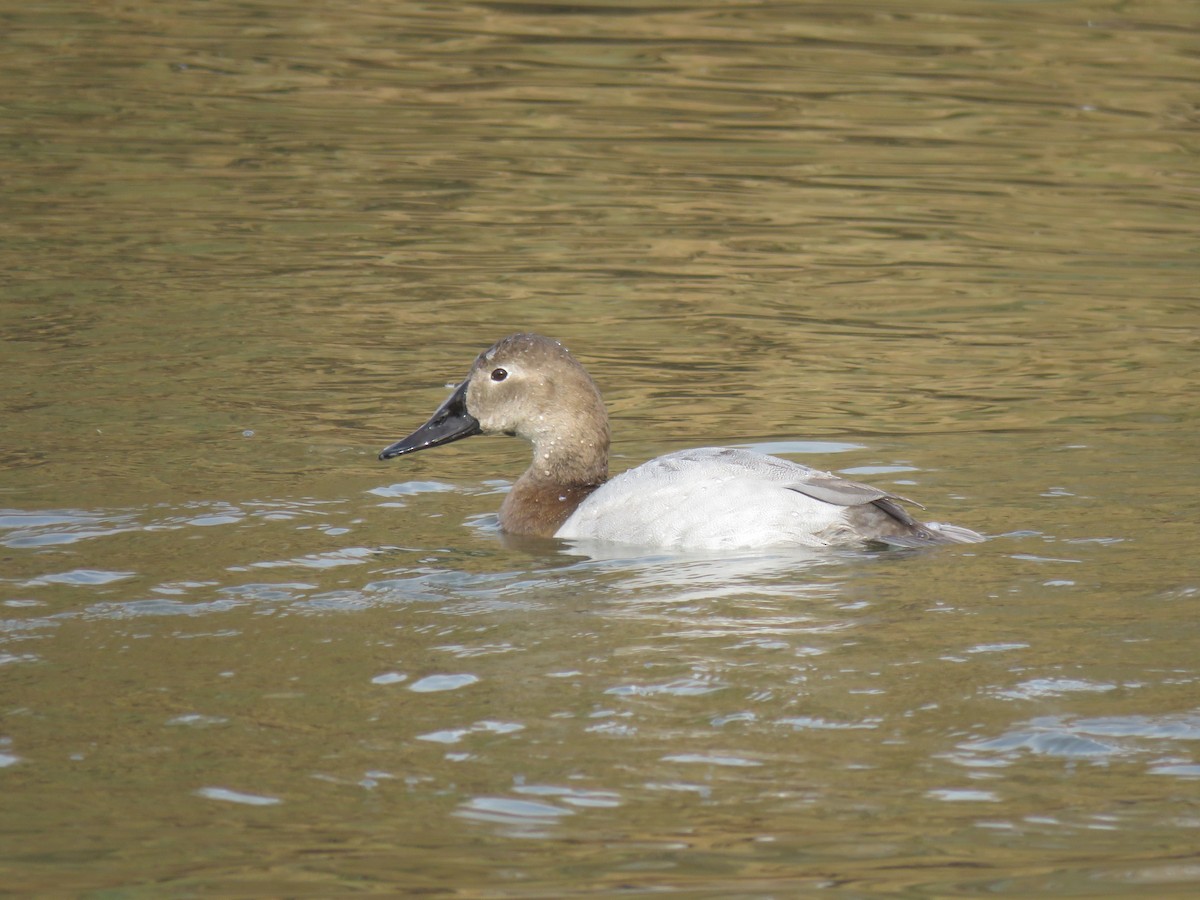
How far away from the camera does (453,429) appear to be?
846cm

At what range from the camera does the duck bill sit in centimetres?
839

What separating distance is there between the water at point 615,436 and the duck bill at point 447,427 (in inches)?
9.5

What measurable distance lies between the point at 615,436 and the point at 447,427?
4.09 ft

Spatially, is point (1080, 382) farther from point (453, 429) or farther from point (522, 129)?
point (522, 129)

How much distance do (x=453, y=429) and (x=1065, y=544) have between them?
2662 millimetres

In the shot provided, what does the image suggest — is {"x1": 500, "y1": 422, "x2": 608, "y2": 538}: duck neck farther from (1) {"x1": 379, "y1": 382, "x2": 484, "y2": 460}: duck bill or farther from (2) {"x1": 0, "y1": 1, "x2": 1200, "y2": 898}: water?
(1) {"x1": 379, "y1": 382, "x2": 484, "y2": 460}: duck bill

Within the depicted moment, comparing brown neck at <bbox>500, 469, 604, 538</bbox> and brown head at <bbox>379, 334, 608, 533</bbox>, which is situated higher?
brown head at <bbox>379, 334, 608, 533</bbox>

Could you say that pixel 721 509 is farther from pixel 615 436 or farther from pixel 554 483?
pixel 615 436

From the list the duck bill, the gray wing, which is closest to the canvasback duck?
the gray wing

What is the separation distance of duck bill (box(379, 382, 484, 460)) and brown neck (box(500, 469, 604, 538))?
0.40 m

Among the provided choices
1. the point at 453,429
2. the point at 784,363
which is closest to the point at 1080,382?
the point at 784,363

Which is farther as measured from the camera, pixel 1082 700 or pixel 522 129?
pixel 522 129

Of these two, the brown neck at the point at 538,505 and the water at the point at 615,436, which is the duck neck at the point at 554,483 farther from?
the water at the point at 615,436

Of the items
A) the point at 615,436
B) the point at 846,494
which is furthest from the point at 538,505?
the point at 615,436
